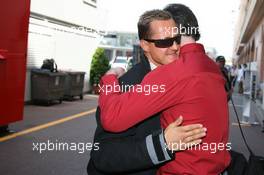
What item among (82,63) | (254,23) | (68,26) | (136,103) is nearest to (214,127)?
(136,103)

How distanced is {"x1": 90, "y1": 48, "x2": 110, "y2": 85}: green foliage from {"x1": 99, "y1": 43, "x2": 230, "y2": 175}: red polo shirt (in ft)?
61.7

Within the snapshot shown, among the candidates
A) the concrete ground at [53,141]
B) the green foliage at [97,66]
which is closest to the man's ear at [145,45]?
the concrete ground at [53,141]

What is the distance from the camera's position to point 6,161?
6.83 m

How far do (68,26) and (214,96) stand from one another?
16479 mm

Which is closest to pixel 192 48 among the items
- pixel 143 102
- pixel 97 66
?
pixel 143 102

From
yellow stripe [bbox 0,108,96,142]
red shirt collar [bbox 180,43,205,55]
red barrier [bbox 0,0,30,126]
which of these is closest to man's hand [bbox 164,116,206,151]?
red shirt collar [bbox 180,43,205,55]

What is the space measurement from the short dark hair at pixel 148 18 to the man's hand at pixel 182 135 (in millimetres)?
476

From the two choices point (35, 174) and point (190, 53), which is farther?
point (35, 174)

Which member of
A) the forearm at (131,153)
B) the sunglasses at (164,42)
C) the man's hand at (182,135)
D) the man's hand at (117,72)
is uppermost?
the sunglasses at (164,42)

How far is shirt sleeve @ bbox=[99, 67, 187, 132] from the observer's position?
76.3 inches

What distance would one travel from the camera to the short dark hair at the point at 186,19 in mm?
2289

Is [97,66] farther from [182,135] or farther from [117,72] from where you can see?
[182,135]

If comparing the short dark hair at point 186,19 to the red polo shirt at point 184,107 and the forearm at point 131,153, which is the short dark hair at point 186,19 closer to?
the red polo shirt at point 184,107

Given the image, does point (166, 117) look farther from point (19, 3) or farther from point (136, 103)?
point (19, 3)
